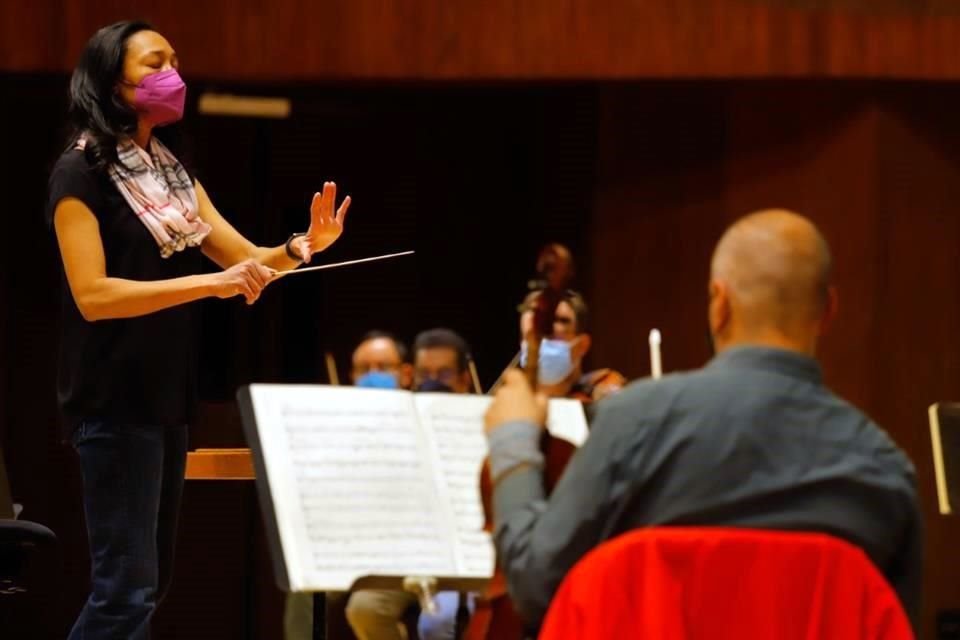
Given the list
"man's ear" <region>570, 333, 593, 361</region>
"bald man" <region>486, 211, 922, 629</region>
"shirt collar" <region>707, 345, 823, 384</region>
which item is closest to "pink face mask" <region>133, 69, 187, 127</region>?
"man's ear" <region>570, 333, 593, 361</region>

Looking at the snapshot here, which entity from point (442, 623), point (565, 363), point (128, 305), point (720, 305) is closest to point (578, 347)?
point (565, 363)

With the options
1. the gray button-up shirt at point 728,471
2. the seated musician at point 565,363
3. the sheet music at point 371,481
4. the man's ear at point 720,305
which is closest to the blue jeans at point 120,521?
the sheet music at point 371,481

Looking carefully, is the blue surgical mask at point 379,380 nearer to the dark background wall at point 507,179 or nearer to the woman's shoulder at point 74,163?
the dark background wall at point 507,179

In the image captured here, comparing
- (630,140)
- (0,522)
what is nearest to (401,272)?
(630,140)

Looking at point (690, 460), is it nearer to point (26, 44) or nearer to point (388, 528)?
point (388, 528)

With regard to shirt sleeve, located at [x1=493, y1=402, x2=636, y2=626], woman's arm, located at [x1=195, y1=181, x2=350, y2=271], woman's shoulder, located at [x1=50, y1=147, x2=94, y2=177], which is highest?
woman's shoulder, located at [x1=50, y1=147, x2=94, y2=177]

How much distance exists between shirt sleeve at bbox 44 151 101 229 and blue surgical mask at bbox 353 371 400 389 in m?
2.06

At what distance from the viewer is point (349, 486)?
2.29 metres

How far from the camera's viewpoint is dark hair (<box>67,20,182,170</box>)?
2.95m

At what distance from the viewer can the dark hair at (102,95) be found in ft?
9.67

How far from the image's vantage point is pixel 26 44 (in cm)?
536

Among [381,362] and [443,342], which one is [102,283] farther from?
[381,362]

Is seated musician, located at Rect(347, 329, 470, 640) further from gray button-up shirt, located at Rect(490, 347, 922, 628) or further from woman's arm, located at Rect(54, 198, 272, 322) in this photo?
gray button-up shirt, located at Rect(490, 347, 922, 628)

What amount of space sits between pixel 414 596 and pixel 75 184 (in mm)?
1303
